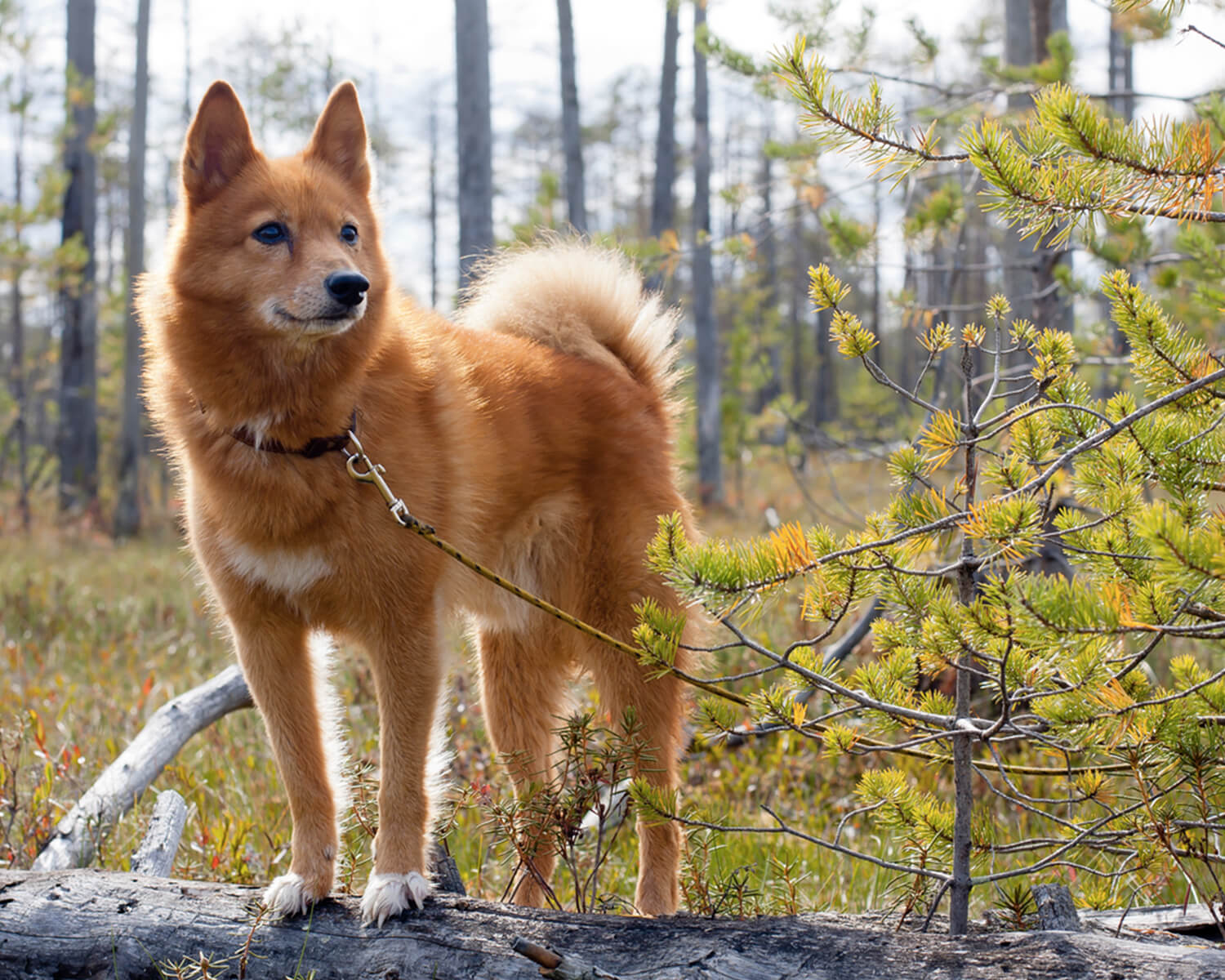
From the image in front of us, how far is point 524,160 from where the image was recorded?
100 feet

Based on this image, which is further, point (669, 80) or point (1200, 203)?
point (669, 80)

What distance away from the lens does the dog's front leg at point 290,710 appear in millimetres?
2328

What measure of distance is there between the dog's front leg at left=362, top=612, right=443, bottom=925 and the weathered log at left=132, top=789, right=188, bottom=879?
26.8 inches

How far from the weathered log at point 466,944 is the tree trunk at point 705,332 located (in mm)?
12679

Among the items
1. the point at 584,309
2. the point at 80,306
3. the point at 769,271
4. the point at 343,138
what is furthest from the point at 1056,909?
the point at 769,271

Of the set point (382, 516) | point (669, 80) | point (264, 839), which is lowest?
point (264, 839)

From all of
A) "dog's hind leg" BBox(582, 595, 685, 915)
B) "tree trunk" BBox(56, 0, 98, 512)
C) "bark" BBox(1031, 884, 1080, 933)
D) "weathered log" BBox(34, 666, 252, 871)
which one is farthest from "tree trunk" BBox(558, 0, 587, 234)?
"bark" BBox(1031, 884, 1080, 933)

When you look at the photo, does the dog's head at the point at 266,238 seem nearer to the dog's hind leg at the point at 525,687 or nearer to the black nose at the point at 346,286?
the black nose at the point at 346,286

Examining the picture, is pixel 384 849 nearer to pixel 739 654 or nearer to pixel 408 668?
pixel 408 668

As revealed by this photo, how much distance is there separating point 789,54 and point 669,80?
45.5 ft

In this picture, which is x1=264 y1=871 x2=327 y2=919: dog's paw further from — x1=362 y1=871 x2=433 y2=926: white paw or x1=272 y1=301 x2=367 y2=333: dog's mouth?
x1=272 y1=301 x2=367 y2=333: dog's mouth

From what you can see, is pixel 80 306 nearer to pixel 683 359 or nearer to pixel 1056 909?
pixel 683 359

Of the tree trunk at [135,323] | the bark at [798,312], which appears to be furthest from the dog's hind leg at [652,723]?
the bark at [798,312]

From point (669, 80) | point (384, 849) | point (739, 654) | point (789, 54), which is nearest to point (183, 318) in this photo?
point (384, 849)
